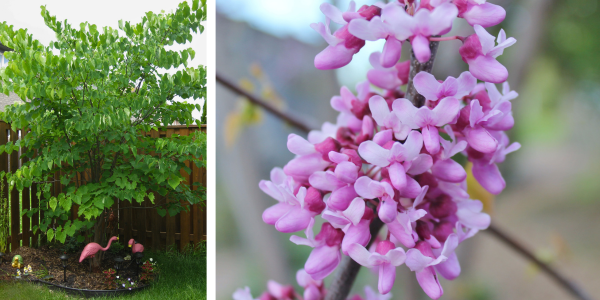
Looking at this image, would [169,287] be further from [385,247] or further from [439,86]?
[439,86]

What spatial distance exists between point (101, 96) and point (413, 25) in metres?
1.77

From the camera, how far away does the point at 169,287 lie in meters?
2.14

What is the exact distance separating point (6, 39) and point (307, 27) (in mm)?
1480

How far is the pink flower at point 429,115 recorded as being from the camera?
1.33 ft

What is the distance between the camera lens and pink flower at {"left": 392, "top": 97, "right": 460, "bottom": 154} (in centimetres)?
41

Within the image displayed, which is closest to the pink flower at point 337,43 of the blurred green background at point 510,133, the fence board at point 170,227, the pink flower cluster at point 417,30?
the pink flower cluster at point 417,30

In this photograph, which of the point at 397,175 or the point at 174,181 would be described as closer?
the point at 397,175

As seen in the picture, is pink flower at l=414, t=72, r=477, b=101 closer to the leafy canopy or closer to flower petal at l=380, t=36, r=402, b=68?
flower petal at l=380, t=36, r=402, b=68

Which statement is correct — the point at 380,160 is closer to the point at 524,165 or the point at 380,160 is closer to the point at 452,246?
the point at 452,246

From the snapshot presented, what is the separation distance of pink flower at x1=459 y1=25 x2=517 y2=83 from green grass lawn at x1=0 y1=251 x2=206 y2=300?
1.94 metres

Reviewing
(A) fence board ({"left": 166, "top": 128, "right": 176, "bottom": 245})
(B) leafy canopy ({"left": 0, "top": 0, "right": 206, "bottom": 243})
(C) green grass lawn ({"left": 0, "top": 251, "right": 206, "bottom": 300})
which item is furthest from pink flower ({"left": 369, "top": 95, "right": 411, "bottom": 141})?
(A) fence board ({"left": 166, "top": 128, "right": 176, "bottom": 245})

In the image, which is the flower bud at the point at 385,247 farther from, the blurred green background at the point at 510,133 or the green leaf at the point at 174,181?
the green leaf at the point at 174,181

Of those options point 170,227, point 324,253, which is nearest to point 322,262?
point 324,253

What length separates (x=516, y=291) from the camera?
103cm
